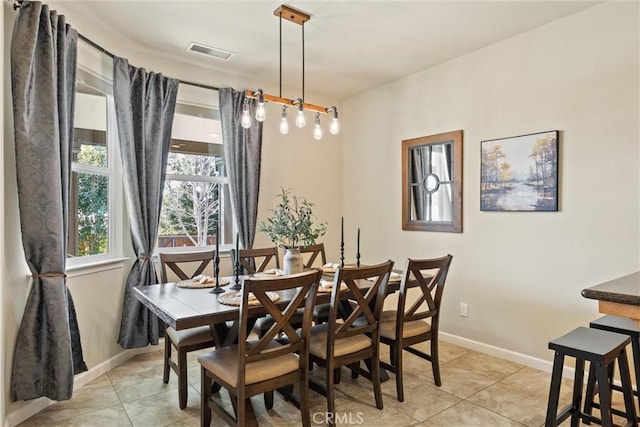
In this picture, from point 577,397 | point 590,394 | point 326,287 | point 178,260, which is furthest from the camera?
point 178,260

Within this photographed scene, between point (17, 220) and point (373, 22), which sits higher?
point (373, 22)

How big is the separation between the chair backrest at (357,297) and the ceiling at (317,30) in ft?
6.09

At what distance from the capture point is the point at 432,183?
13.1 feet

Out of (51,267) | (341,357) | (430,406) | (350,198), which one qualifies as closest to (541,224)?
(430,406)

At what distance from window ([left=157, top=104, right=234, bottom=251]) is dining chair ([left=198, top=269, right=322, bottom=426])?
1.92 metres

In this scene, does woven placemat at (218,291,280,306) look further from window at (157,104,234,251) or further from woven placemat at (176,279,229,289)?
window at (157,104,234,251)

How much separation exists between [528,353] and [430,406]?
1.18m

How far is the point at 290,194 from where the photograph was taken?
457 centimetres

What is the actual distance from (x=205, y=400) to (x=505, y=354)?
2.52m

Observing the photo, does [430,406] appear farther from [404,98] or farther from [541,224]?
[404,98]

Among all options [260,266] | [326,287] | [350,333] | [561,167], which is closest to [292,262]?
[326,287]

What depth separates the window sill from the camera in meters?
2.86

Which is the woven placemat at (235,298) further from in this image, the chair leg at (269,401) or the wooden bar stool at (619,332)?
the wooden bar stool at (619,332)

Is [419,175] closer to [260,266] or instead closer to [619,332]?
[260,266]
